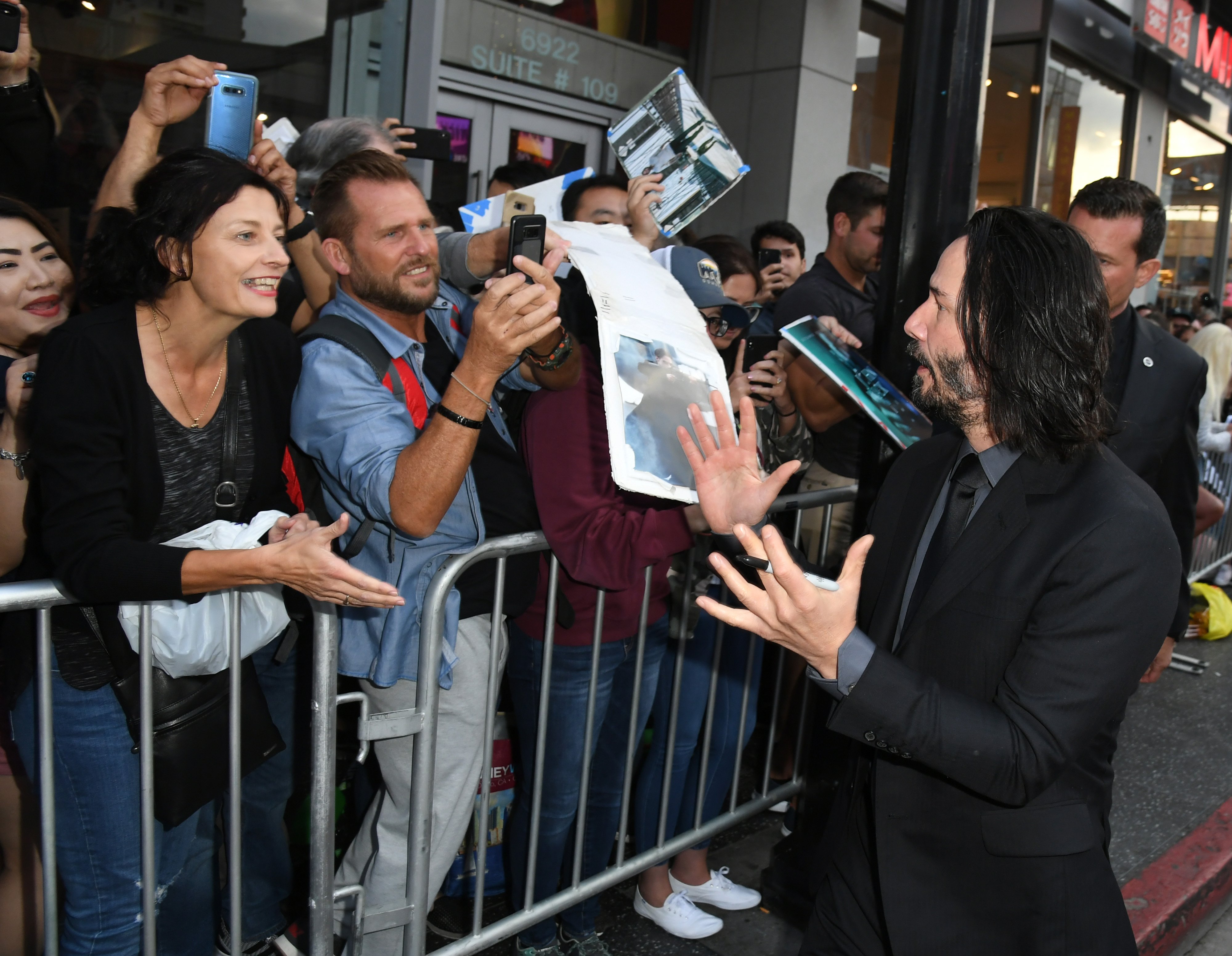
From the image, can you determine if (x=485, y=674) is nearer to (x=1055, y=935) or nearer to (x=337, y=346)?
(x=337, y=346)

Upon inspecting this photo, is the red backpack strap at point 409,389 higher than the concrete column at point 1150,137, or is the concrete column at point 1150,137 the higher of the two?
the concrete column at point 1150,137

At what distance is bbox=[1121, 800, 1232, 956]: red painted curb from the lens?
3459 millimetres

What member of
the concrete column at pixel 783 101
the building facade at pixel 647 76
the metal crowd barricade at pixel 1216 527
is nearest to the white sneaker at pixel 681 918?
the building facade at pixel 647 76

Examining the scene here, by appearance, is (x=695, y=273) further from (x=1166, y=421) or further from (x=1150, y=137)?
(x=1150, y=137)

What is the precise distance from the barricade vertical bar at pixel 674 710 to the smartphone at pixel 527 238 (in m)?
1.18

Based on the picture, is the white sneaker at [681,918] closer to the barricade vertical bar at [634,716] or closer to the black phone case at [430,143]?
the barricade vertical bar at [634,716]

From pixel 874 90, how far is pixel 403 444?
→ 9.08 meters

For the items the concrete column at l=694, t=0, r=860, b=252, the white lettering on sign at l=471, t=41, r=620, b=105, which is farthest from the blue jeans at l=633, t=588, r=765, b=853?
the concrete column at l=694, t=0, r=860, b=252

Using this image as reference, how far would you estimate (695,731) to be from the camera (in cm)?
329

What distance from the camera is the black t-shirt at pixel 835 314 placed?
4.16 metres

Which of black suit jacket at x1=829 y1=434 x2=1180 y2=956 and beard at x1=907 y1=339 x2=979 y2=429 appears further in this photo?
beard at x1=907 y1=339 x2=979 y2=429

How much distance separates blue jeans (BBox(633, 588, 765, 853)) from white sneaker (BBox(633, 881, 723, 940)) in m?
0.21

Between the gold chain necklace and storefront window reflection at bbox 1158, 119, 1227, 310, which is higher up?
storefront window reflection at bbox 1158, 119, 1227, 310

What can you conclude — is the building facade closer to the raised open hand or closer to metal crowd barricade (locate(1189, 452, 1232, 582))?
the raised open hand
